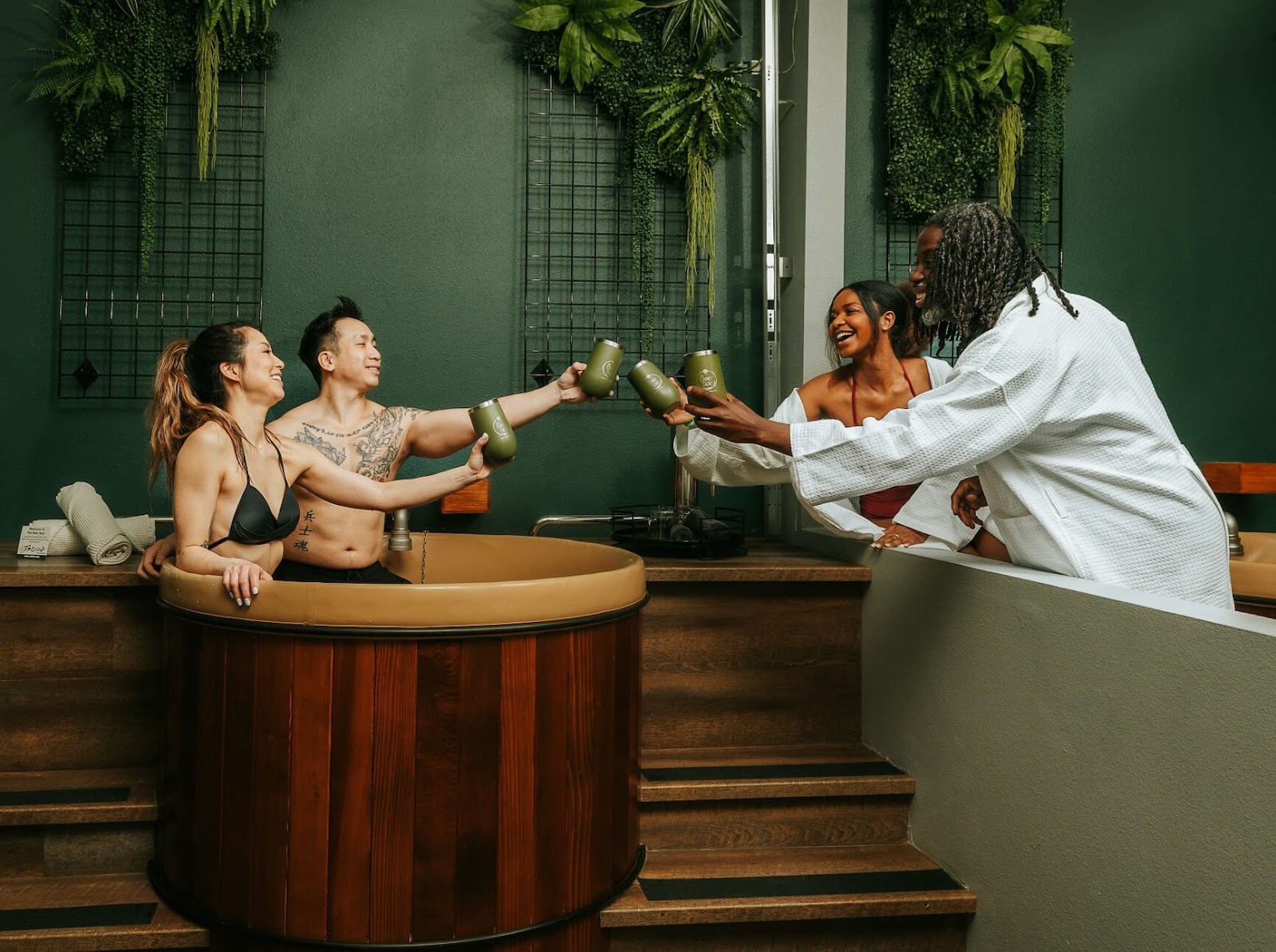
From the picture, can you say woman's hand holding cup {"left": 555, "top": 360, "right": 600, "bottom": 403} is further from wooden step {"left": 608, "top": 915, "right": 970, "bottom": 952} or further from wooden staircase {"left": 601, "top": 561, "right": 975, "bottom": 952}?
wooden step {"left": 608, "top": 915, "right": 970, "bottom": 952}

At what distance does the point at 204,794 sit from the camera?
73.2 inches

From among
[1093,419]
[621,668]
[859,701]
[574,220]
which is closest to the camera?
[1093,419]

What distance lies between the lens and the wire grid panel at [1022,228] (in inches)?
144

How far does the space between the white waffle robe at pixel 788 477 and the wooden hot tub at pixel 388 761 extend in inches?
34.6

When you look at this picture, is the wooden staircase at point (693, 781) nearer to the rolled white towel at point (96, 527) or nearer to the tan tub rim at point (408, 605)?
the rolled white towel at point (96, 527)

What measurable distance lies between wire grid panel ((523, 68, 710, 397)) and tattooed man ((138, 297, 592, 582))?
2.81 feet

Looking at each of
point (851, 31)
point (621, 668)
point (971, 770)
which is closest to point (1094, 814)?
point (971, 770)

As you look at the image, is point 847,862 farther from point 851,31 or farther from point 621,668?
point 851,31

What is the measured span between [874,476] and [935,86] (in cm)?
222

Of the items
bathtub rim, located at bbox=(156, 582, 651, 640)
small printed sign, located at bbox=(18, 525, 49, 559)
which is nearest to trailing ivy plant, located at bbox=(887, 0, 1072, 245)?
bathtub rim, located at bbox=(156, 582, 651, 640)

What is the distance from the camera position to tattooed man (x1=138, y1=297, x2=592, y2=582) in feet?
8.04

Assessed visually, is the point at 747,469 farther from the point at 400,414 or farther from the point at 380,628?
the point at 380,628

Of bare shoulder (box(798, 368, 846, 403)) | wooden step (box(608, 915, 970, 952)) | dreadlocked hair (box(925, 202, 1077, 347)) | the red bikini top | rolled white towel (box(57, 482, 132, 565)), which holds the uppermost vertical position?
dreadlocked hair (box(925, 202, 1077, 347))

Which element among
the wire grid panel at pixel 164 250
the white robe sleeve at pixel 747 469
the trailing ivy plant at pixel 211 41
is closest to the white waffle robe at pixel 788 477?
the white robe sleeve at pixel 747 469
